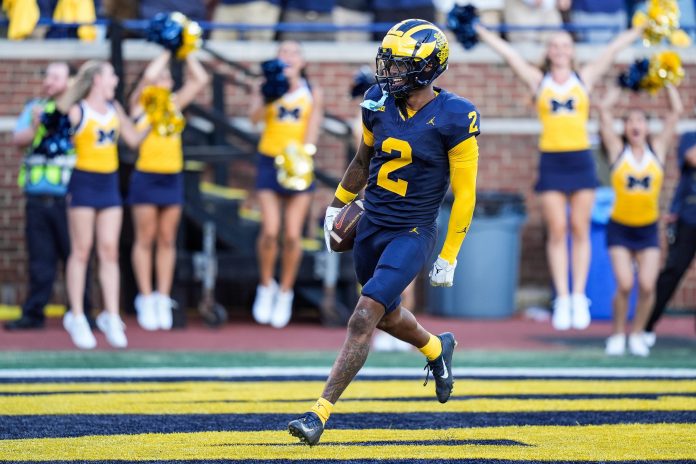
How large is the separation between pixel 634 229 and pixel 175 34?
13.4 ft

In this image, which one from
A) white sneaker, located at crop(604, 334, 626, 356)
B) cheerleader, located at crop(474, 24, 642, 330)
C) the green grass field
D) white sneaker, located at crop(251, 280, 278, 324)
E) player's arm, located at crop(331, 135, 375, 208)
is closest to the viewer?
the green grass field

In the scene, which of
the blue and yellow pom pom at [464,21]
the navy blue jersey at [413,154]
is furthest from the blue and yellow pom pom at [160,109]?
the navy blue jersey at [413,154]

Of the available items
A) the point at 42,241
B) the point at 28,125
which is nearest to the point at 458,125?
the point at 28,125

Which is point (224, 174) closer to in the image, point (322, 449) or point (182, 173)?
point (182, 173)

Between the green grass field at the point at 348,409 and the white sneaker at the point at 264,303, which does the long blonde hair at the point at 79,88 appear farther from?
the white sneaker at the point at 264,303

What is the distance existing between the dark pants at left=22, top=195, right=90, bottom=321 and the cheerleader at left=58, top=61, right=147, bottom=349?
116cm

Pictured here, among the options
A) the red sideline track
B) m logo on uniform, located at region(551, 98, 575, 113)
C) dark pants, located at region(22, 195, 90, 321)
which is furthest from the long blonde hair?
m logo on uniform, located at region(551, 98, 575, 113)

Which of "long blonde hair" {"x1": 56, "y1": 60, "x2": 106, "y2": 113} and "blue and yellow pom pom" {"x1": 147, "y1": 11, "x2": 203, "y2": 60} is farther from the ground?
"blue and yellow pom pom" {"x1": 147, "y1": 11, "x2": 203, "y2": 60}

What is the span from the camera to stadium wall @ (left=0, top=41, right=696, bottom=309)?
14.0 metres

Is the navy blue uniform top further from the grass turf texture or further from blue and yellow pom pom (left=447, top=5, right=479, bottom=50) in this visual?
the grass turf texture

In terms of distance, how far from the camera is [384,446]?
6.07 m

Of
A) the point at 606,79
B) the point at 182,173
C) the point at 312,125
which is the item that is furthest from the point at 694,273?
the point at 182,173

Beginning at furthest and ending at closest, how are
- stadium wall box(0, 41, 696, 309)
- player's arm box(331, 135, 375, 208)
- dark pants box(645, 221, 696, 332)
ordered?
1. stadium wall box(0, 41, 696, 309)
2. dark pants box(645, 221, 696, 332)
3. player's arm box(331, 135, 375, 208)

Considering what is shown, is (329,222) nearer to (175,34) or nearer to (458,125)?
(458,125)
